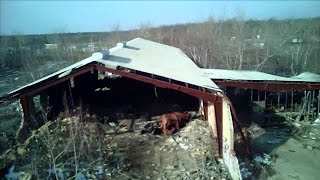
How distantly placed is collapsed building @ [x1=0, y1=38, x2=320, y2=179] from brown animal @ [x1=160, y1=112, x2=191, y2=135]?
2.82 ft

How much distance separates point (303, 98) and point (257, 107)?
1862mm

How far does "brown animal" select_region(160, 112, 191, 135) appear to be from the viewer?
11.6 meters

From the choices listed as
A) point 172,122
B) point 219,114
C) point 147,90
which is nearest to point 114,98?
point 147,90

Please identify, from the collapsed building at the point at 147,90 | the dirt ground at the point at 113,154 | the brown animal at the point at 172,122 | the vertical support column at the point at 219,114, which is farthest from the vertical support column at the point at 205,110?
the vertical support column at the point at 219,114

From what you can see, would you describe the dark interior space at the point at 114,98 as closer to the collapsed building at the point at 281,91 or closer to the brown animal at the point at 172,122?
the brown animal at the point at 172,122

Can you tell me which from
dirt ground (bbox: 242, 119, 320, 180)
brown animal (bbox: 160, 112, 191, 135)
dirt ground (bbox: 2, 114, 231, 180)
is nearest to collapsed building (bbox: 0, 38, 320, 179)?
dirt ground (bbox: 2, 114, 231, 180)

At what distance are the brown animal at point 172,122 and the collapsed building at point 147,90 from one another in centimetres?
86

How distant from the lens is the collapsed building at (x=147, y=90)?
9422mm

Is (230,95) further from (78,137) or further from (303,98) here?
(78,137)

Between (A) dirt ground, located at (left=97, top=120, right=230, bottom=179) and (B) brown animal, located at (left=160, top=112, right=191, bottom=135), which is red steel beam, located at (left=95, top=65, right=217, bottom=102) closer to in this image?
(A) dirt ground, located at (left=97, top=120, right=230, bottom=179)

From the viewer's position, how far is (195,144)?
33.6ft

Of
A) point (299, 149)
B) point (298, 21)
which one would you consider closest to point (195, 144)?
point (299, 149)

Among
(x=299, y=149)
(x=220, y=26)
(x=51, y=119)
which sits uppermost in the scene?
(x=220, y=26)

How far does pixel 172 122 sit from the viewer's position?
38.6 ft
